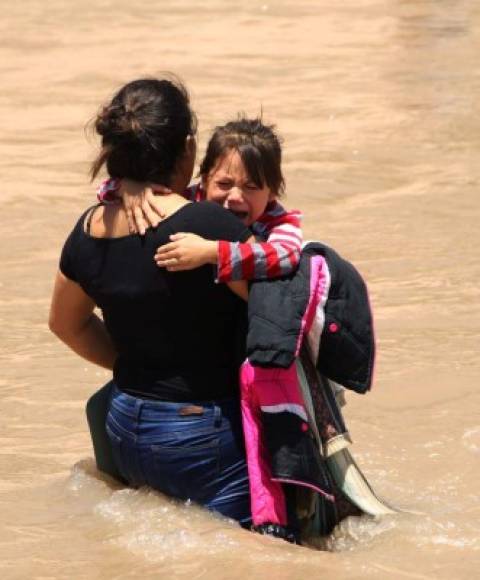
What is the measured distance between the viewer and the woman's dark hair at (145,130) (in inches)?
155

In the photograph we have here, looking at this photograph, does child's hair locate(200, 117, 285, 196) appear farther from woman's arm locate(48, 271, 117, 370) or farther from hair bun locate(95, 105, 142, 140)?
woman's arm locate(48, 271, 117, 370)

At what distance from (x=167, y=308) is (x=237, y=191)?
396 mm

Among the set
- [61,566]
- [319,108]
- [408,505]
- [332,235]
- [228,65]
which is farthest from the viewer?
[228,65]

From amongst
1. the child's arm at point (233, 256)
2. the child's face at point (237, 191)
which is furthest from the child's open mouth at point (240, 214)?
the child's arm at point (233, 256)

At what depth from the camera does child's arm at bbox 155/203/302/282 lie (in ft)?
12.6

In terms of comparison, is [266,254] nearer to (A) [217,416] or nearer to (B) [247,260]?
(B) [247,260]

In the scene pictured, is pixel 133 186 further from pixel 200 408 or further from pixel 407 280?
pixel 407 280

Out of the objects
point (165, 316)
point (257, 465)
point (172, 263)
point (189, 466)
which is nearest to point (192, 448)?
point (189, 466)

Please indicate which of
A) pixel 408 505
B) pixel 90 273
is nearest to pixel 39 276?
pixel 408 505

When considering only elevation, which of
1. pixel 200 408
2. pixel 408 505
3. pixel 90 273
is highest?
pixel 90 273

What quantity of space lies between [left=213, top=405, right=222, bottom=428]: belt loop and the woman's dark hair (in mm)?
637

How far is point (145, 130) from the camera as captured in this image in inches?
155

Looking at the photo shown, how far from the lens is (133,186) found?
13.1 feet

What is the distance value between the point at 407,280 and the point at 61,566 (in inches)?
167
